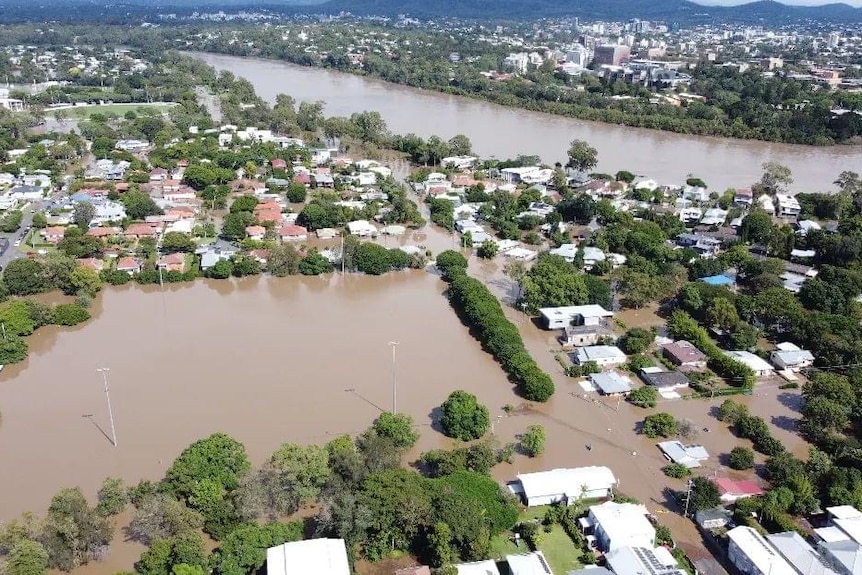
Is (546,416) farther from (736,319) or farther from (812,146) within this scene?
(812,146)

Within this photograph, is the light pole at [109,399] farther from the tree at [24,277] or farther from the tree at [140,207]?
the tree at [140,207]

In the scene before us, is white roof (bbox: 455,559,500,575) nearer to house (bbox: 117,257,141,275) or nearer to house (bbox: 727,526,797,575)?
house (bbox: 727,526,797,575)

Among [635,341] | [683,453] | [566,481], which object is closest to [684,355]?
[635,341]

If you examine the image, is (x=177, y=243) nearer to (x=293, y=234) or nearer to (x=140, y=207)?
(x=293, y=234)

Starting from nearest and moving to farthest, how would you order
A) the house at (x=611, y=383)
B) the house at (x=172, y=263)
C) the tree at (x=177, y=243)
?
1. the house at (x=611, y=383)
2. the house at (x=172, y=263)
3. the tree at (x=177, y=243)

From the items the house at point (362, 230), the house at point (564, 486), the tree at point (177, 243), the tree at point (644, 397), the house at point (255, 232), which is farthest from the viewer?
the house at point (362, 230)

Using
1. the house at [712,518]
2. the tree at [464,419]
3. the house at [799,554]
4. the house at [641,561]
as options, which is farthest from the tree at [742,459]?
the tree at [464,419]
